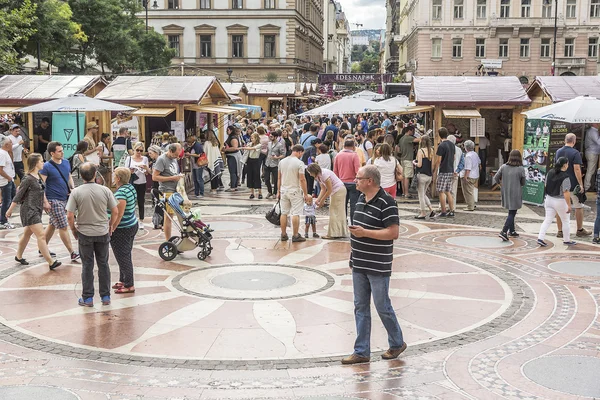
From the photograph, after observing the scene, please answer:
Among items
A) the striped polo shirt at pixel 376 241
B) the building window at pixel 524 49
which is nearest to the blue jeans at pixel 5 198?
the striped polo shirt at pixel 376 241

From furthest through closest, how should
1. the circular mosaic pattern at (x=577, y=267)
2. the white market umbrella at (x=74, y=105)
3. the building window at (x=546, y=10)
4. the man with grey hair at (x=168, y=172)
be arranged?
the building window at (x=546, y=10), the white market umbrella at (x=74, y=105), the man with grey hair at (x=168, y=172), the circular mosaic pattern at (x=577, y=267)

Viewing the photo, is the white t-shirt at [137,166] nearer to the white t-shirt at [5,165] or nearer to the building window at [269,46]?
the white t-shirt at [5,165]

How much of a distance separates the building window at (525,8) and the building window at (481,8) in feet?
10.7

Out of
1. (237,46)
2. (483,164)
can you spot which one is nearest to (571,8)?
(237,46)

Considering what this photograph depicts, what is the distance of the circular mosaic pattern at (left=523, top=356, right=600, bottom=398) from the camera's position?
623cm

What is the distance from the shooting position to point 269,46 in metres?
76.2

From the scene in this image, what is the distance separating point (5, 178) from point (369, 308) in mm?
9302

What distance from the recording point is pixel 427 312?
27.7 ft

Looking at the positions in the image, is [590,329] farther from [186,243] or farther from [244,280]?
[186,243]

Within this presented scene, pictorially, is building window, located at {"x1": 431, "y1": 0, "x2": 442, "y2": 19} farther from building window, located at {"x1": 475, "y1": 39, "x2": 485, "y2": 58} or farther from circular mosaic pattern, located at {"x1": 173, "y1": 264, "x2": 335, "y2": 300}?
circular mosaic pattern, located at {"x1": 173, "y1": 264, "x2": 335, "y2": 300}

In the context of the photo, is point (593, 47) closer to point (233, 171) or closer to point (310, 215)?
point (233, 171)

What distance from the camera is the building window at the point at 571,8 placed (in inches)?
2579

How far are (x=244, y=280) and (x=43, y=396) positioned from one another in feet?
13.4

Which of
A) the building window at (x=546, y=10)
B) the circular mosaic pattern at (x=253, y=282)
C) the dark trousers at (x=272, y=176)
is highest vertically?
the building window at (x=546, y=10)
